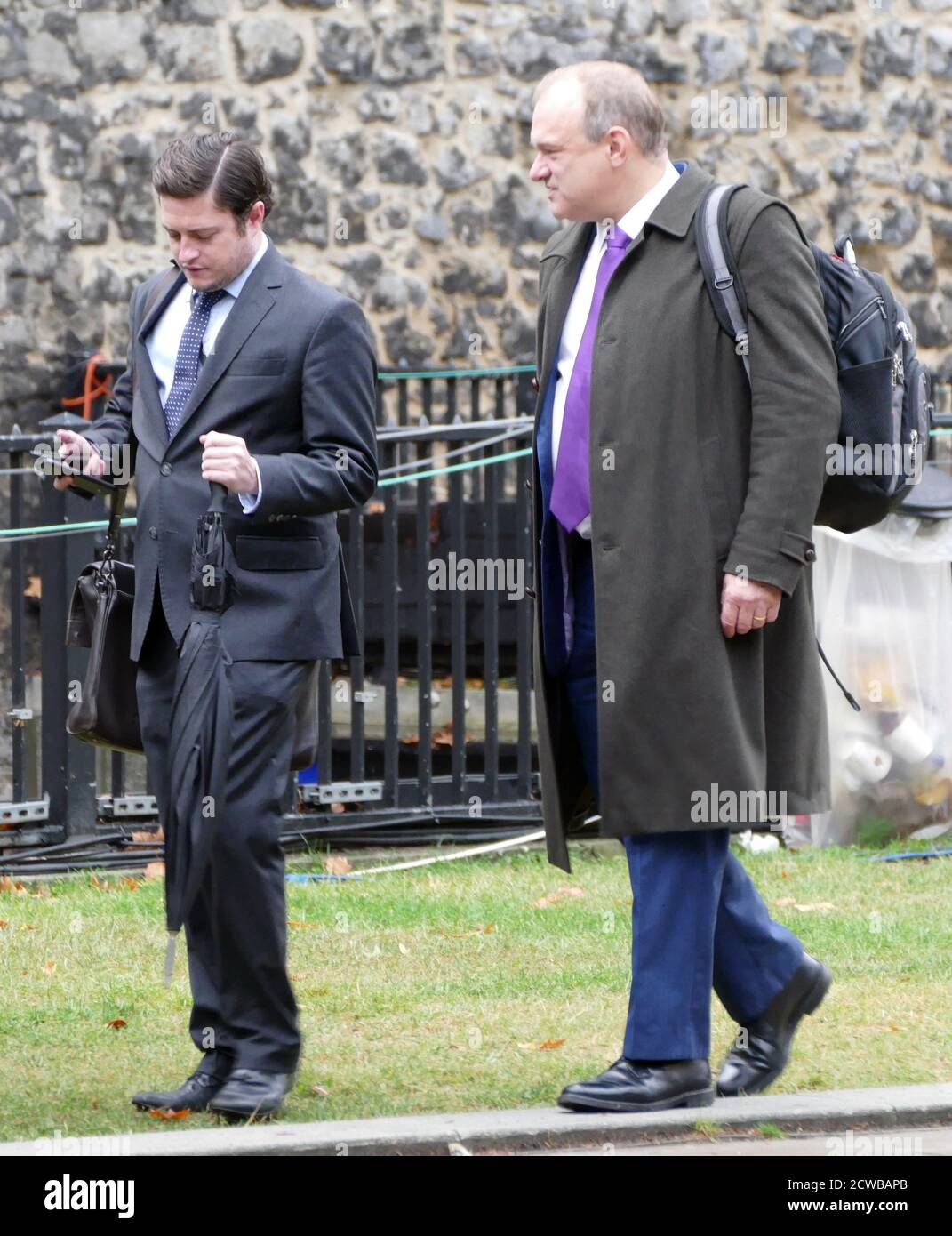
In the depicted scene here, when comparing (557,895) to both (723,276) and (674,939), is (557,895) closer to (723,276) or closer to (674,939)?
(674,939)

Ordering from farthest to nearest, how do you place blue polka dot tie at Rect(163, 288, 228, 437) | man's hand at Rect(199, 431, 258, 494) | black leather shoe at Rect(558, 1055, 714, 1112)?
blue polka dot tie at Rect(163, 288, 228, 437)
black leather shoe at Rect(558, 1055, 714, 1112)
man's hand at Rect(199, 431, 258, 494)

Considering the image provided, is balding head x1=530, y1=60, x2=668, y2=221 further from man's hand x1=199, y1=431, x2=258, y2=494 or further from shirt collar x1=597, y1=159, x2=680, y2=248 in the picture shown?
man's hand x1=199, y1=431, x2=258, y2=494

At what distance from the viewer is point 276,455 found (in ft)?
13.8

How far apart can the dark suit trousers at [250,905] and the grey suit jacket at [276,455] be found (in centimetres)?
7

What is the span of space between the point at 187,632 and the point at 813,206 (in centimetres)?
738

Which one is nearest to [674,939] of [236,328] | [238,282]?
[236,328]

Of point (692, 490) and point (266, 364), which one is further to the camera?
point (266, 364)

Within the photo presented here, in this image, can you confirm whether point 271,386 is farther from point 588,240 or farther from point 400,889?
point 400,889

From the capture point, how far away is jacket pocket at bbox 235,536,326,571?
4203mm

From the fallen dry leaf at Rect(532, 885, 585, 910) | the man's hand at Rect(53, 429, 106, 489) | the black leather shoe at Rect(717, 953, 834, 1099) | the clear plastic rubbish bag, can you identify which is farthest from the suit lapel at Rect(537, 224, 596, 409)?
the clear plastic rubbish bag

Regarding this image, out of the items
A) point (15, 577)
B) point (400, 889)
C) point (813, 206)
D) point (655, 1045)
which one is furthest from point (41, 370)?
point (655, 1045)

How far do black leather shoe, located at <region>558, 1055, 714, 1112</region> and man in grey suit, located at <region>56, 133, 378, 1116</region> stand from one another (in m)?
0.64

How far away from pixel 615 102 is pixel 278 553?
119cm

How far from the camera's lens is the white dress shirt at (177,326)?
4.33m
